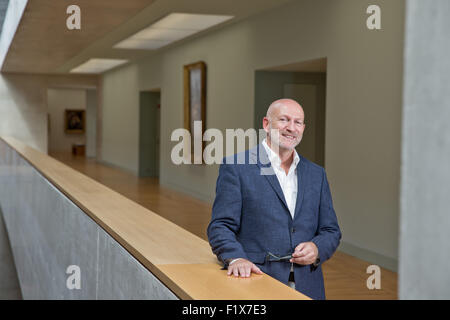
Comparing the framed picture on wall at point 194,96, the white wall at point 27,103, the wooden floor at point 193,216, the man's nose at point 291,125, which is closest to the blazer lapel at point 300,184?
the man's nose at point 291,125

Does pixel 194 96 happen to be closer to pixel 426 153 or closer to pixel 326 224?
pixel 326 224

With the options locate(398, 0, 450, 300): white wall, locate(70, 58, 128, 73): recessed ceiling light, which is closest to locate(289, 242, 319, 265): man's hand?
locate(398, 0, 450, 300): white wall

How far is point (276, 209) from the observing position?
9.34ft

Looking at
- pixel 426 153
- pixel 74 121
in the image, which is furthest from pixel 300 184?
pixel 74 121

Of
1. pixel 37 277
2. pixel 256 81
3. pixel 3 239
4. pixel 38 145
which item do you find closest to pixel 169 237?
pixel 37 277

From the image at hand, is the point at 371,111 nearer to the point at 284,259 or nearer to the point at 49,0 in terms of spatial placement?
the point at 49,0

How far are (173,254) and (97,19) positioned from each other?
322 inches

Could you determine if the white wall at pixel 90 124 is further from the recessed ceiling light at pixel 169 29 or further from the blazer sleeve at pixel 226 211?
the blazer sleeve at pixel 226 211

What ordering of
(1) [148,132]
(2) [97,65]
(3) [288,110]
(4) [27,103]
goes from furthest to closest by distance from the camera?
(4) [27,103]
(2) [97,65]
(1) [148,132]
(3) [288,110]

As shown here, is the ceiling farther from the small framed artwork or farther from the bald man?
the small framed artwork

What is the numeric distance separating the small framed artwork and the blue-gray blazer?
36543 millimetres

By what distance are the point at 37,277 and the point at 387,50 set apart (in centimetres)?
553

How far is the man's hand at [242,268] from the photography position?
2.62m
